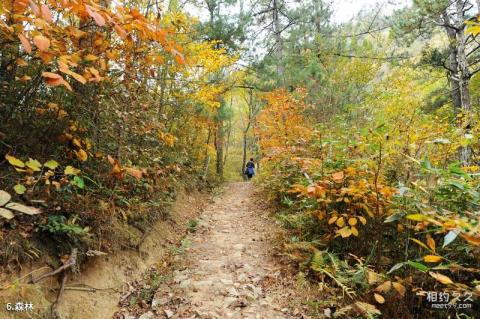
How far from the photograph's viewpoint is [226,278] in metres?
3.94

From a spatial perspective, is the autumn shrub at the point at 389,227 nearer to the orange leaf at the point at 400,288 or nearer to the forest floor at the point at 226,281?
the orange leaf at the point at 400,288

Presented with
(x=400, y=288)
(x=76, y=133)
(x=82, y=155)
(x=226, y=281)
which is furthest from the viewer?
(x=226, y=281)

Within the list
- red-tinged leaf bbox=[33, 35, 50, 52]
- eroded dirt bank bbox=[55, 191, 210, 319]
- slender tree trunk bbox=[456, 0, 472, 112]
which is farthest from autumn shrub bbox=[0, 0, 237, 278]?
slender tree trunk bbox=[456, 0, 472, 112]

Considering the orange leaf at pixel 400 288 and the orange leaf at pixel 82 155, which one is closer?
the orange leaf at pixel 400 288

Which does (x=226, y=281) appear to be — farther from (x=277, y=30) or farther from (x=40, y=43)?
(x=277, y=30)

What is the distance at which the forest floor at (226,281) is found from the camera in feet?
10.5

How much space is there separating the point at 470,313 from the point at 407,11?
9719 millimetres

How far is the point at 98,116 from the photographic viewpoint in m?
3.81

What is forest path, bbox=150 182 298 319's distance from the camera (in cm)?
321

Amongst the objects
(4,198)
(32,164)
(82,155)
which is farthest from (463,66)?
(4,198)

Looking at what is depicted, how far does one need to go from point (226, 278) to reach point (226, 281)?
0.09m

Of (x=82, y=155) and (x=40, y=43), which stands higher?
(x=40, y=43)

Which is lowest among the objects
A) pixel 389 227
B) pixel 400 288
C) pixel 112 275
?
pixel 112 275

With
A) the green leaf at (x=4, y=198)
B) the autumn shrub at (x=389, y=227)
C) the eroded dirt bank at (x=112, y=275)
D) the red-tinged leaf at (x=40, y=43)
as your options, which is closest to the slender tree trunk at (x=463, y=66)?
the autumn shrub at (x=389, y=227)
